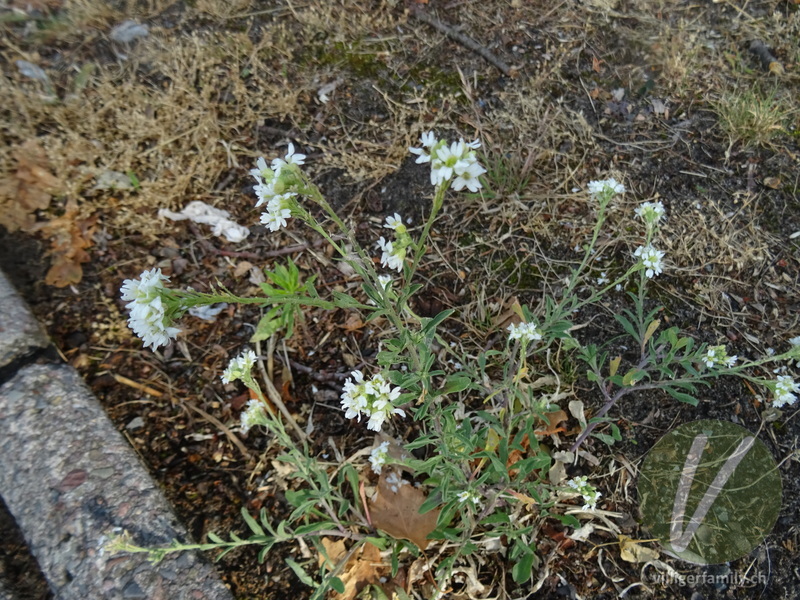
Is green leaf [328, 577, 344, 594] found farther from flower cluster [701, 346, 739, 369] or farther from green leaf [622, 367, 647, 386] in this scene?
flower cluster [701, 346, 739, 369]

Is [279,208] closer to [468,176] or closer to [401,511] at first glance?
[468,176]

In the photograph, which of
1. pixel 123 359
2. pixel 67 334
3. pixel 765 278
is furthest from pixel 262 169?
pixel 765 278

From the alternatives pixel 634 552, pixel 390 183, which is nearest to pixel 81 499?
pixel 390 183

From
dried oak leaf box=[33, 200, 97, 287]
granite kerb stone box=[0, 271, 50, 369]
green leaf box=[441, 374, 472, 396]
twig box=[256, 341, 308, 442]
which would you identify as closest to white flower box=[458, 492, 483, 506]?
green leaf box=[441, 374, 472, 396]

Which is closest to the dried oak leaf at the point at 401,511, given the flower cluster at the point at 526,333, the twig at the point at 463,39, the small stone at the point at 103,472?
the flower cluster at the point at 526,333

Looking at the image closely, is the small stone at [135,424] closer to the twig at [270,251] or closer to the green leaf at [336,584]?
the twig at [270,251]

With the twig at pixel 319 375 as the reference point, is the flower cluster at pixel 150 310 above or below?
above
